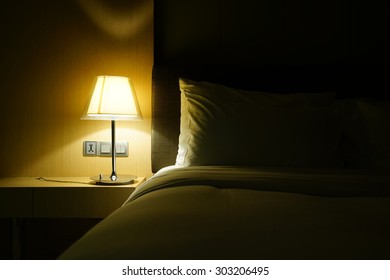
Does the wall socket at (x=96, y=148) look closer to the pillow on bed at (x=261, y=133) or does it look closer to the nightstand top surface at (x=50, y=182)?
the nightstand top surface at (x=50, y=182)

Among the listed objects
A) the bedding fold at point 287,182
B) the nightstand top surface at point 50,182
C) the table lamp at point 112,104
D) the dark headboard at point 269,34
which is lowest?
the nightstand top surface at point 50,182

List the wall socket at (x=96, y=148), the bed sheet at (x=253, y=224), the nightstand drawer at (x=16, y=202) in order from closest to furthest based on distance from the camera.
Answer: the bed sheet at (x=253, y=224) → the nightstand drawer at (x=16, y=202) → the wall socket at (x=96, y=148)

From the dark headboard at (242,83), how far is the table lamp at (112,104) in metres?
0.20

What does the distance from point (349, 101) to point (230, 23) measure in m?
0.82

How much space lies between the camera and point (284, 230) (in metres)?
0.77

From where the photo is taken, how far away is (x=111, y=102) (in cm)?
201

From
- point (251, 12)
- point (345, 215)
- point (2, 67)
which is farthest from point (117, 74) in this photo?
point (345, 215)

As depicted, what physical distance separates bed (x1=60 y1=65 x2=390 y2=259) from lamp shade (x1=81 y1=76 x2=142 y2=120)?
21cm

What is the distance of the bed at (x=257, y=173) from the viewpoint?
71cm

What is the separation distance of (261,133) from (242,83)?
53 cm

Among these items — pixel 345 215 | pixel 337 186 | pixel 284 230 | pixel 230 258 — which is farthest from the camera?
pixel 337 186

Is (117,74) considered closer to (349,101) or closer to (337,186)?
(349,101)

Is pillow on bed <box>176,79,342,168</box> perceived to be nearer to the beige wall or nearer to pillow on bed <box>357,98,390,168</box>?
pillow on bed <box>357,98,390,168</box>

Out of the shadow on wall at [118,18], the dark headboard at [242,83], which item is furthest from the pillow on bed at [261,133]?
the shadow on wall at [118,18]
